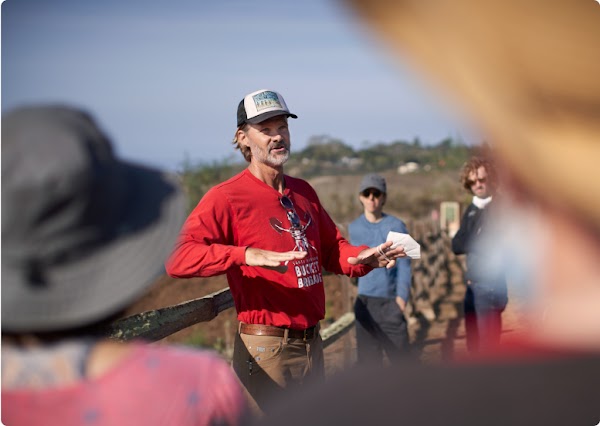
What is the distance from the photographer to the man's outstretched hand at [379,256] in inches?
121

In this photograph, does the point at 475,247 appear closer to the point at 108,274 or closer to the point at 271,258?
the point at 271,258

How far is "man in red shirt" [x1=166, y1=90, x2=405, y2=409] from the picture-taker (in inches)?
112

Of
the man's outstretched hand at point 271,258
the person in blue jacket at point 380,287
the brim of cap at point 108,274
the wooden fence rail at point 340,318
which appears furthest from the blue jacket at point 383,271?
the brim of cap at point 108,274

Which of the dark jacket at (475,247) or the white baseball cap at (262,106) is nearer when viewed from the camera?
the white baseball cap at (262,106)

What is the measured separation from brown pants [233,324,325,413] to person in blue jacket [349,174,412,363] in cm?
202

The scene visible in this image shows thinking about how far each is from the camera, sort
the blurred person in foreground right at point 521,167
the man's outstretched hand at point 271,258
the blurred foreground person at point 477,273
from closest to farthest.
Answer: the blurred person in foreground right at point 521,167 < the man's outstretched hand at point 271,258 < the blurred foreground person at point 477,273

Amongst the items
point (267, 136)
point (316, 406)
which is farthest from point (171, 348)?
point (267, 136)

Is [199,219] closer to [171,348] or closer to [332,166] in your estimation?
[171,348]

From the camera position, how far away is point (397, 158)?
1474 inches

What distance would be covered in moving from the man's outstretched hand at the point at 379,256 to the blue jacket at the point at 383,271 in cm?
178

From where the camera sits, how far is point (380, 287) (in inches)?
197

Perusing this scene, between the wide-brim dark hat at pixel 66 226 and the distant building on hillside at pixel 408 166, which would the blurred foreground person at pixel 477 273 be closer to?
the wide-brim dark hat at pixel 66 226

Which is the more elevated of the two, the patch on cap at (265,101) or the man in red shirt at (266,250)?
the patch on cap at (265,101)

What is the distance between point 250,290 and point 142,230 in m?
1.79
